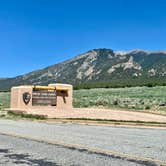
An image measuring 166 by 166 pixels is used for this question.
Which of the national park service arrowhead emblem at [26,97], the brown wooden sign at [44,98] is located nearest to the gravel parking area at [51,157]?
the national park service arrowhead emblem at [26,97]

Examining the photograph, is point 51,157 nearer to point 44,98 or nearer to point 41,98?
point 41,98

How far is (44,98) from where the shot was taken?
4162 centimetres

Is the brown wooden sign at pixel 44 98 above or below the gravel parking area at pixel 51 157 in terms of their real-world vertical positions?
above

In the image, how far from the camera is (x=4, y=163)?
9203mm

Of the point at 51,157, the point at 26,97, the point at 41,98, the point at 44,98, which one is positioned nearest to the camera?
the point at 51,157

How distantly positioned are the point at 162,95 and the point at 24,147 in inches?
1935

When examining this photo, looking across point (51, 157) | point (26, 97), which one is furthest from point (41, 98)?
point (51, 157)

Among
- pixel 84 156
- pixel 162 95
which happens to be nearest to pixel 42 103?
pixel 162 95

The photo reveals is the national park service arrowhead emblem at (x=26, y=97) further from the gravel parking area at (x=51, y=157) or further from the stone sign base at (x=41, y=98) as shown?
the gravel parking area at (x=51, y=157)

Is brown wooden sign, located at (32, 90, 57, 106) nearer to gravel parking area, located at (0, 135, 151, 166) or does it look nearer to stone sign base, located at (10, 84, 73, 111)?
stone sign base, located at (10, 84, 73, 111)

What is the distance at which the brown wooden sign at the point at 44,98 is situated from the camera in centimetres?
4100

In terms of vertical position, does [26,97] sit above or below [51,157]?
above

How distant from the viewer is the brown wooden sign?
1614 inches

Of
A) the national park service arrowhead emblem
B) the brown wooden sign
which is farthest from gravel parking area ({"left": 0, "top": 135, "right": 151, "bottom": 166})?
the brown wooden sign
